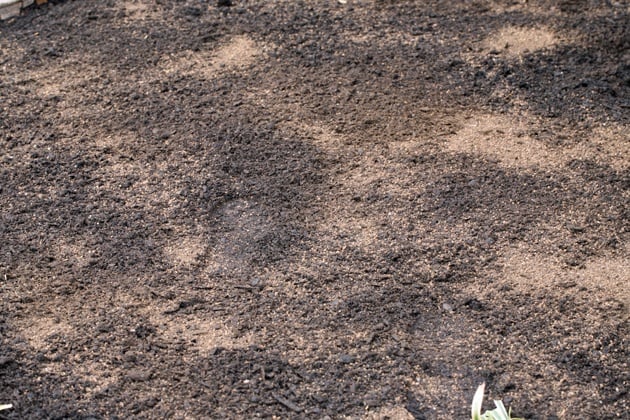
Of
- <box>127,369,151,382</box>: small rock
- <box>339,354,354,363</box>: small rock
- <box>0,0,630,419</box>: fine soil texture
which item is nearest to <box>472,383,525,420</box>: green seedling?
<box>0,0,630,419</box>: fine soil texture

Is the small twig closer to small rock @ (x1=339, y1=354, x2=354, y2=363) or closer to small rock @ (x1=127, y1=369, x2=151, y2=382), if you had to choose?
small rock @ (x1=339, y1=354, x2=354, y2=363)

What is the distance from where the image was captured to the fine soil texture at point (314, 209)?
257cm

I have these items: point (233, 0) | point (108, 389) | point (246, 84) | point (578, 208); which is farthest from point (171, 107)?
point (578, 208)

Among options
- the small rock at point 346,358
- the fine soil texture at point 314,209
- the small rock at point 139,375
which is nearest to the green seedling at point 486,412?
the fine soil texture at point 314,209

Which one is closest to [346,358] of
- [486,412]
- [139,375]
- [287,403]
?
[287,403]

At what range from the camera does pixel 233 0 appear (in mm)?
4336

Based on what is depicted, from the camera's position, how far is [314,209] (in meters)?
3.15

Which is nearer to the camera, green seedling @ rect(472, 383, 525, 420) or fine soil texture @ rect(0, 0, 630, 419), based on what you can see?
green seedling @ rect(472, 383, 525, 420)

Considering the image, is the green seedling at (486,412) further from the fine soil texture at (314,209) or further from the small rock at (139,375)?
the small rock at (139,375)

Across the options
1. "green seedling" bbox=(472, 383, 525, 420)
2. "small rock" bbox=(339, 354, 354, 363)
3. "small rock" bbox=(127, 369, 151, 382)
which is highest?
"small rock" bbox=(127, 369, 151, 382)

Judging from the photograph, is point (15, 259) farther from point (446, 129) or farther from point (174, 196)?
point (446, 129)

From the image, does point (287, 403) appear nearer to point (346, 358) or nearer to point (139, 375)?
point (346, 358)

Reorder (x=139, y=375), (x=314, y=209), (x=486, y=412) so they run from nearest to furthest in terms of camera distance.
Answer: (x=486, y=412), (x=139, y=375), (x=314, y=209)

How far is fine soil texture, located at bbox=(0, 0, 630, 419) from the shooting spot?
257 cm
